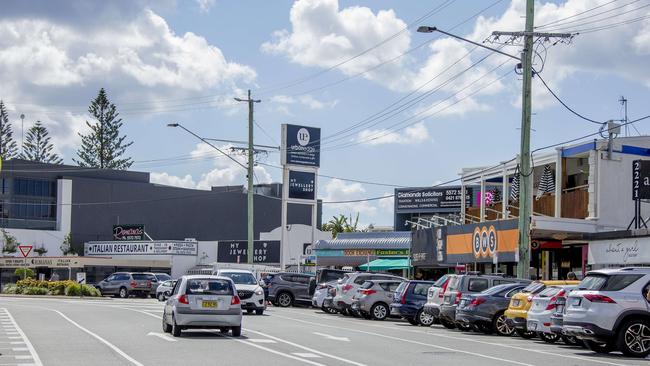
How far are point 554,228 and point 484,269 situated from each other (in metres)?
12.1

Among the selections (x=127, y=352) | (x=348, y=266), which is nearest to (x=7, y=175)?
(x=348, y=266)

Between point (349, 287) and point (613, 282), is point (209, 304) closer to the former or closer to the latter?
point (613, 282)

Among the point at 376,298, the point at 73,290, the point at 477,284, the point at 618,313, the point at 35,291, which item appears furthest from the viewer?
the point at 35,291

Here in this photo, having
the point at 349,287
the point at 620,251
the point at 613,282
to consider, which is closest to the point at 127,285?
the point at 349,287

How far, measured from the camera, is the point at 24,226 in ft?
287

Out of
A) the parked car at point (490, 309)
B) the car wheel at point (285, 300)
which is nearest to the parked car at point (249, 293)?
the car wheel at point (285, 300)

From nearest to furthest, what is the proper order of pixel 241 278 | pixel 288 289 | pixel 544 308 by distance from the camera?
pixel 544 308 < pixel 241 278 < pixel 288 289

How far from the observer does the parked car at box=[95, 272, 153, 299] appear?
5900 cm

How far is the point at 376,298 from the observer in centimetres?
3656

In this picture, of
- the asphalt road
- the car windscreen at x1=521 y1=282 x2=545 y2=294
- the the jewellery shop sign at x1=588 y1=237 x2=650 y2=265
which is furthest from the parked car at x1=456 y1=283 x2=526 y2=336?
the the jewellery shop sign at x1=588 y1=237 x2=650 y2=265

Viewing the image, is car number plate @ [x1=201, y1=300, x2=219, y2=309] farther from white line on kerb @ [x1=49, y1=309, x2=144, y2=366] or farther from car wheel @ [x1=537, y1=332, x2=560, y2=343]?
car wheel @ [x1=537, y1=332, x2=560, y2=343]

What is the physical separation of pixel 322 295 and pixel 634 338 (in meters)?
23.8

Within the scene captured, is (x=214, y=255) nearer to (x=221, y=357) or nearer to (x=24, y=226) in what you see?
(x=24, y=226)

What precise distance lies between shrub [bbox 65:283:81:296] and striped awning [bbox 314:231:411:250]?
1593 cm
